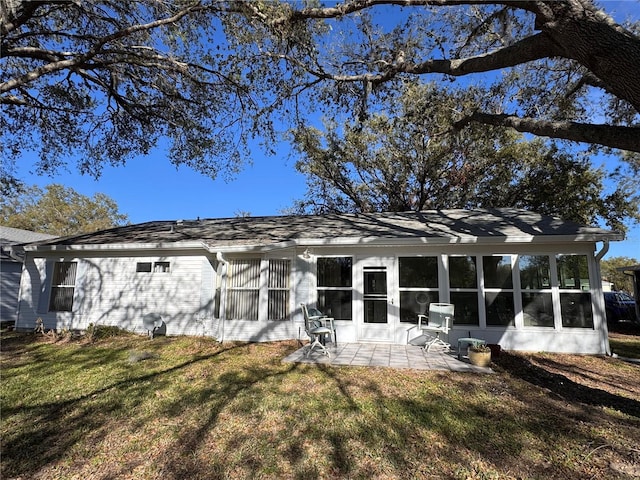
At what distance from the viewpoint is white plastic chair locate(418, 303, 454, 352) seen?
297 inches

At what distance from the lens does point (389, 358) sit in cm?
692

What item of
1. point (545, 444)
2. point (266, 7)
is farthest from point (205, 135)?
point (545, 444)

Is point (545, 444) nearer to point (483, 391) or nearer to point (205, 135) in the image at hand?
point (483, 391)

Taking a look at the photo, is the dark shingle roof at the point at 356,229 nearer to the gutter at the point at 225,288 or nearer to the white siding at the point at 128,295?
the gutter at the point at 225,288

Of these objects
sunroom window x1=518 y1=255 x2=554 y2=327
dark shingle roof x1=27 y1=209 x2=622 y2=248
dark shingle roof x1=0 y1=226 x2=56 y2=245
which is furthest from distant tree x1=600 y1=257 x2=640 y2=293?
dark shingle roof x1=0 y1=226 x2=56 y2=245

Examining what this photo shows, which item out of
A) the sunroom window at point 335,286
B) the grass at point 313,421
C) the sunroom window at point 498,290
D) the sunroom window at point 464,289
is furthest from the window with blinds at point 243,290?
the sunroom window at point 498,290

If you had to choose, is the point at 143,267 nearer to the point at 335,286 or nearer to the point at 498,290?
the point at 335,286

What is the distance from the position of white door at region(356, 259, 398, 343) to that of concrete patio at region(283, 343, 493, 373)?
525mm

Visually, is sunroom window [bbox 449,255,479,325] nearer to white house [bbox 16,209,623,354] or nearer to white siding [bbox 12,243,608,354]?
white house [bbox 16,209,623,354]

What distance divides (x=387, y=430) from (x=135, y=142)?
1047 centimetres

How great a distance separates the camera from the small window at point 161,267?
10.1 m

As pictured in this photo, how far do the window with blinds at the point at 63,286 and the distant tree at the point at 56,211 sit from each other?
23925 mm

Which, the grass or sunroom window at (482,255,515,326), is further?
sunroom window at (482,255,515,326)

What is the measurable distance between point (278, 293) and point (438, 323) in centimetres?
417
